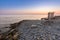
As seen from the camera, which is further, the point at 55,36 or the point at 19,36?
the point at 19,36

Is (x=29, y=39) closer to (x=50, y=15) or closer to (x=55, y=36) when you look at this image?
(x=55, y=36)

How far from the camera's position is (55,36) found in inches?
182

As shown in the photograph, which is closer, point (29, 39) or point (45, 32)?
point (29, 39)

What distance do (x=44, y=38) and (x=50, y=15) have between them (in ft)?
14.8

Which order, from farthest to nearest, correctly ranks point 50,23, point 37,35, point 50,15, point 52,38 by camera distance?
point 50,15
point 50,23
point 37,35
point 52,38

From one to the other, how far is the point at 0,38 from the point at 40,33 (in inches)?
85.5

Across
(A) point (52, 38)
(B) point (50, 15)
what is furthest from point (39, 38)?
(B) point (50, 15)

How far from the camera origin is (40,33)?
4996mm

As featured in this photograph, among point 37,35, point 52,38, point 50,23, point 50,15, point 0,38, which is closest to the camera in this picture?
point 52,38

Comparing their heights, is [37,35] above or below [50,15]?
below

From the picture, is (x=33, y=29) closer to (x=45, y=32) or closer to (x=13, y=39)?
(x=45, y=32)

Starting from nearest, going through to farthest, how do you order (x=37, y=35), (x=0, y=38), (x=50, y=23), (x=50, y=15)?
(x=37, y=35)
(x=0, y=38)
(x=50, y=23)
(x=50, y=15)

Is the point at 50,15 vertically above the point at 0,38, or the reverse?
the point at 50,15

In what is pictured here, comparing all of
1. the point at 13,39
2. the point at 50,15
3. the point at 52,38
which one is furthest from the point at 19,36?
the point at 50,15
